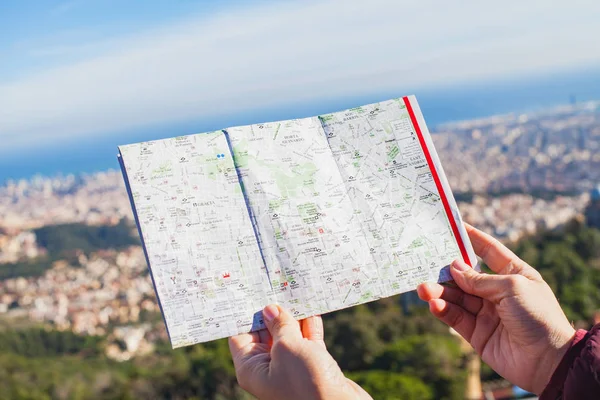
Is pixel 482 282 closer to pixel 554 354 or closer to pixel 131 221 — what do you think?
pixel 554 354

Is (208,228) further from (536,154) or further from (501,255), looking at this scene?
(536,154)

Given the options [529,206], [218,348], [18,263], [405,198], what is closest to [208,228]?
[405,198]

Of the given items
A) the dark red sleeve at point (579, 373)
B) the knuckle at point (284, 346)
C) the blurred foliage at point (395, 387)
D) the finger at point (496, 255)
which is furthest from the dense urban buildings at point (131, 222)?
the dark red sleeve at point (579, 373)

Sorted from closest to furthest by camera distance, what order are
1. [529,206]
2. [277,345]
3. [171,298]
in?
[277,345] → [171,298] → [529,206]

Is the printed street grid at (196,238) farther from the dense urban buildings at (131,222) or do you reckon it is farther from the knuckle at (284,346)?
the dense urban buildings at (131,222)

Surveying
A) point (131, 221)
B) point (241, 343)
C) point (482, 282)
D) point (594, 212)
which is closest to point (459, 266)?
point (482, 282)

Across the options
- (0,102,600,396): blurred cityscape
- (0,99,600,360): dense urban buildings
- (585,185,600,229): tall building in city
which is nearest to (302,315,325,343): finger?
(0,102,600,396): blurred cityscape
